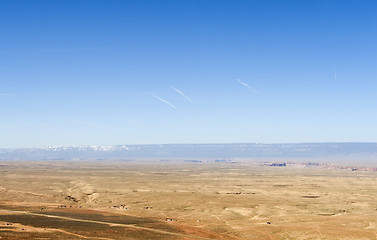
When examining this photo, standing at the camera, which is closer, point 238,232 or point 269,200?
point 238,232

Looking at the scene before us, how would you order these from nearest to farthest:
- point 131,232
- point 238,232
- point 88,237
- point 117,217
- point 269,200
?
point 88,237
point 131,232
point 238,232
point 117,217
point 269,200

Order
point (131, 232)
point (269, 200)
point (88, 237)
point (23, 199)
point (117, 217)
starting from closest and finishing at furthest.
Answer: point (88, 237) → point (131, 232) → point (117, 217) → point (23, 199) → point (269, 200)

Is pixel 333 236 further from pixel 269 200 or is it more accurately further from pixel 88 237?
pixel 269 200

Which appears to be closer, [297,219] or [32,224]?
→ [32,224]

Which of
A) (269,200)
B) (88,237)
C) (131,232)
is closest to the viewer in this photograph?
(88,237)

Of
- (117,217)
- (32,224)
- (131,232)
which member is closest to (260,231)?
(131,232)

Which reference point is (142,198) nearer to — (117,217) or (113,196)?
(113,196)

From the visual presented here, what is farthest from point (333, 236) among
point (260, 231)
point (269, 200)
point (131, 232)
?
point (269, 200)

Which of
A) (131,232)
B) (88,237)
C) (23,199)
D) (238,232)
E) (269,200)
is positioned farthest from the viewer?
(269,200)

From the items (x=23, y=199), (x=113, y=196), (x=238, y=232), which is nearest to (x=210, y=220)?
(x=238, y=232)
